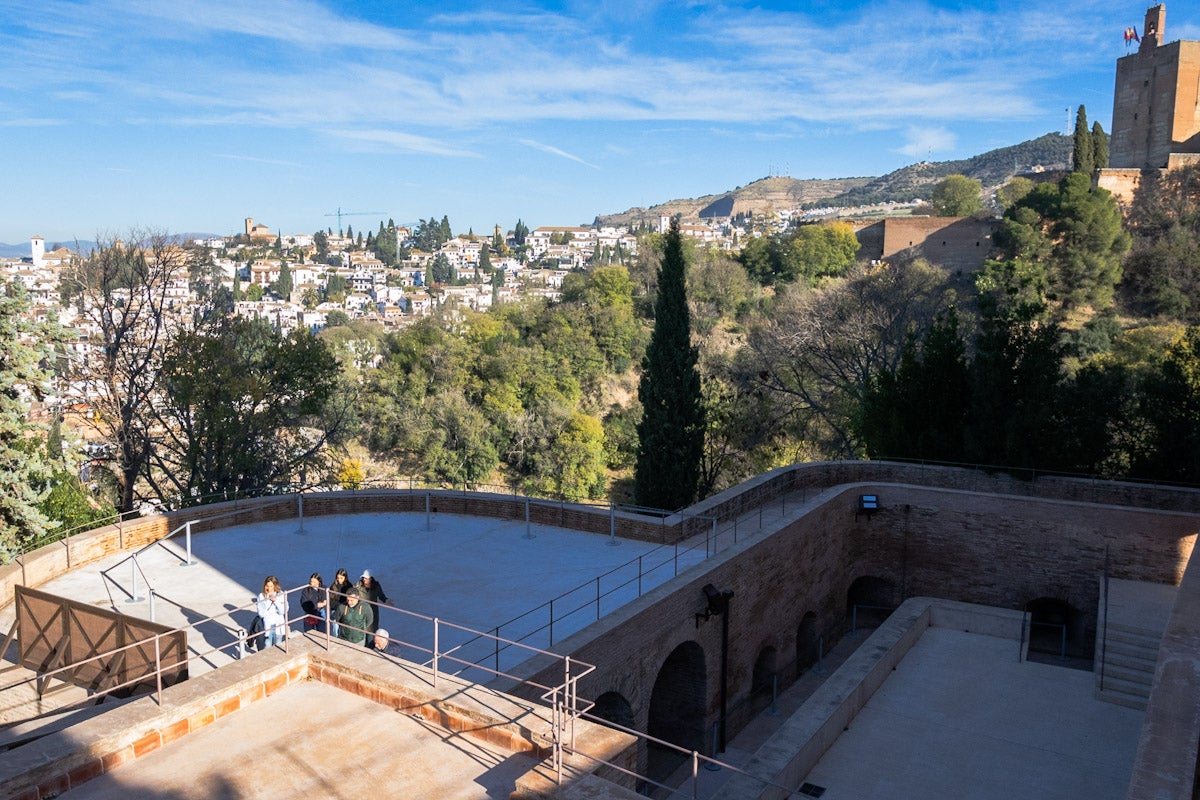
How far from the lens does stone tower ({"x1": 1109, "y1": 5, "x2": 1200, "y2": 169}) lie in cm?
5097

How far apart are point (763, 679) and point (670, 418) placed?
738cm

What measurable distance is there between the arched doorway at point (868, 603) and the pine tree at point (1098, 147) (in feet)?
145

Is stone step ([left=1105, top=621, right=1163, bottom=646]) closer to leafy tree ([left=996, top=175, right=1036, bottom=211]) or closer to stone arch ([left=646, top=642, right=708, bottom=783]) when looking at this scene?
stone arch ([left=646, top=642, right=708, bottom=783])

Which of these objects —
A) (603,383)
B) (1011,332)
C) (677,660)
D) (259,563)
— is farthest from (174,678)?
(603,383)

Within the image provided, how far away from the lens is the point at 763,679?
13320 mm

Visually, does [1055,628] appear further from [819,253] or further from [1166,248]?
[819,253]

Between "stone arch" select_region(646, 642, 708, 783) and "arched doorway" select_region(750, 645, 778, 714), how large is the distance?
1.56 m

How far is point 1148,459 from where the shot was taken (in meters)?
17.3

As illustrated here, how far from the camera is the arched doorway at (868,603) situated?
54.2ft

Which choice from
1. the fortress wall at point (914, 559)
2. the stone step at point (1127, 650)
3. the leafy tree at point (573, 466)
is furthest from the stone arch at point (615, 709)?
the leafy tree at point (573, 466)

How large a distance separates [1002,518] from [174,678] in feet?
42.5

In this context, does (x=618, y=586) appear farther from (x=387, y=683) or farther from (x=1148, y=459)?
(x=1148, y=459)

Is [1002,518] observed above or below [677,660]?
above

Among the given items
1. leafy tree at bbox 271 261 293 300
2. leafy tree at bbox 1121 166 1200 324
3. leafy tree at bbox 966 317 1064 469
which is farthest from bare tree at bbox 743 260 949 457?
leafy tree at bbox 271 261 293 300
